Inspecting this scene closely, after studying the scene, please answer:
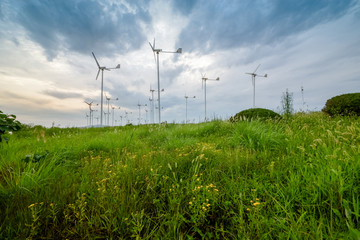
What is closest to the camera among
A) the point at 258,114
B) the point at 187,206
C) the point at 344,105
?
the point at 187,206

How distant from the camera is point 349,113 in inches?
460

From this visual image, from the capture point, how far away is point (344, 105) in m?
12.4

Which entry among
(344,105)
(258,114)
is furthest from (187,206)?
(344,105)

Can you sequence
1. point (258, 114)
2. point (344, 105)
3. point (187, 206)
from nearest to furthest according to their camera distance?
point (187, 206) → point (258, 114) → point (344, 105)

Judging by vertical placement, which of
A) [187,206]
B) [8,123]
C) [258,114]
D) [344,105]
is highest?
[344,105]

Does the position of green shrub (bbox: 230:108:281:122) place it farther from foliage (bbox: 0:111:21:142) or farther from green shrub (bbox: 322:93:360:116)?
foliage (bbox: 0:111:21:142)

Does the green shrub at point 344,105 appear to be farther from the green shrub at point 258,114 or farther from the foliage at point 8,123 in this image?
the foliage at point 8,123

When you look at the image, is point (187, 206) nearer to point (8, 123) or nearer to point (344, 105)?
point (8, 123)

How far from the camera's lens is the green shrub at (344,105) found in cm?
1198

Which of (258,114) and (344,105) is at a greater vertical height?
(344,105)

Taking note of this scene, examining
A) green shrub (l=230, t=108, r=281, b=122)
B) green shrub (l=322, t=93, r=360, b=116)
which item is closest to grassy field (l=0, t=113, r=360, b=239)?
green shrub (l=230, t=108, r=281, b=122)

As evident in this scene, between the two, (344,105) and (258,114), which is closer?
(258,114)

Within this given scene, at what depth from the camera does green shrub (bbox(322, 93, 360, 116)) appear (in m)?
12.0

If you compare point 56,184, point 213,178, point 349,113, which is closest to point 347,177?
point 213,178
